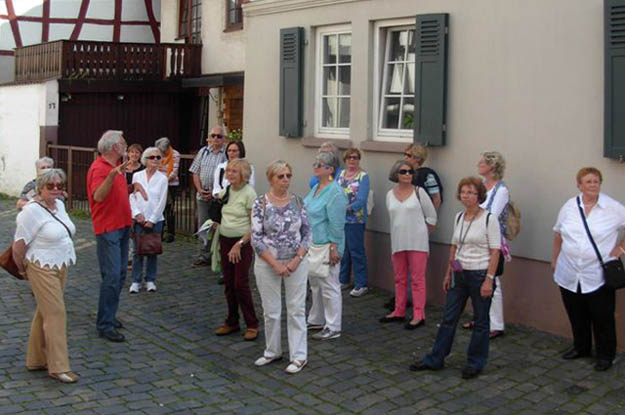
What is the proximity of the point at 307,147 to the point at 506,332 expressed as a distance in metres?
3.88

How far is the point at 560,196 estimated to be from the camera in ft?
26.5

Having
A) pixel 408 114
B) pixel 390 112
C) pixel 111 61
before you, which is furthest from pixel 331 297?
pixel 111 61

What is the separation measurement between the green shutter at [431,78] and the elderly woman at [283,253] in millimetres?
2548

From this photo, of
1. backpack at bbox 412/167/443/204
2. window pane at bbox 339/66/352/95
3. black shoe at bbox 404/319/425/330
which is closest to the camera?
black shoe at bbox 404/319/425/330

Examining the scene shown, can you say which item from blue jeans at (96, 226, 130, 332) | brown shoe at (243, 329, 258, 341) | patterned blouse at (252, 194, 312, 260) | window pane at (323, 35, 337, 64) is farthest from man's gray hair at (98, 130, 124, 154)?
window pane at (323, 35, 337, 64)

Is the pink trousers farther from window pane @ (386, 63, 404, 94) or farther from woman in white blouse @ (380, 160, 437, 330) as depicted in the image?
window pane @ (386, 63, 404, 94)

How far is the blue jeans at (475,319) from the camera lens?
6.82 metres

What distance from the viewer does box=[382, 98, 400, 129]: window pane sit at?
10172mm

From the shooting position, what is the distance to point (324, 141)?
425 inches

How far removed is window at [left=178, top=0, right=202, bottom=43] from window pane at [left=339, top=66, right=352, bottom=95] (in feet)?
31.5

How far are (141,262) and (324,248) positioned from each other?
2.92 meters

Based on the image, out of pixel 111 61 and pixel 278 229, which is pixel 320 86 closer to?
pixel 278 229

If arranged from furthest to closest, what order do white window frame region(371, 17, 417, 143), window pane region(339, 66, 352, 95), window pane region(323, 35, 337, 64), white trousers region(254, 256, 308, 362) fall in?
window pane region(323, 35, 337, 64), window pane region(339, 66, 352, 95), white window frame region(371, 17, 417, 143), white trousers region(254, 256, 308, 362)

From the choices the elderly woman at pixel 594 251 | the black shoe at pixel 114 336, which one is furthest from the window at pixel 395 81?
the black shoe at pixel 114 336
